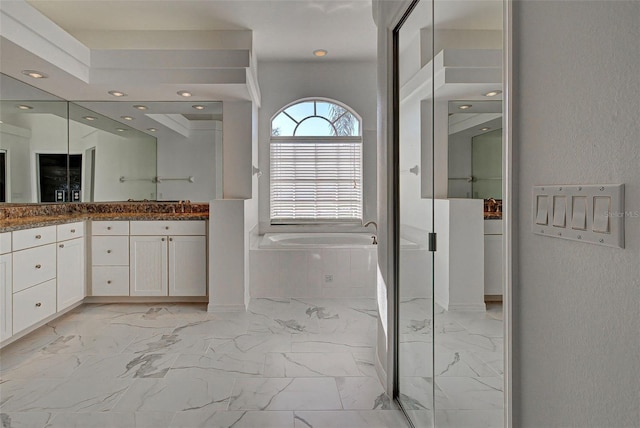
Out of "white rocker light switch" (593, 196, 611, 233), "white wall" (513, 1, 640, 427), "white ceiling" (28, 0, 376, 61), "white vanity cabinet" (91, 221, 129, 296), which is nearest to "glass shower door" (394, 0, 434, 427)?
"white wall" (513, 1, 640, 427)

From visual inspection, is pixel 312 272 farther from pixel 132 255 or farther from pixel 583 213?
pixel 583 213

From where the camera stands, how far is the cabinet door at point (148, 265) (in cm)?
396

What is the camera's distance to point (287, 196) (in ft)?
17.4

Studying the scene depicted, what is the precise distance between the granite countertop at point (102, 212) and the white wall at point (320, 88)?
1.18 metres

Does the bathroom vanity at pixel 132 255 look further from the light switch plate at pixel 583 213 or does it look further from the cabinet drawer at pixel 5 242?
the light switch plate at pixel 583 213

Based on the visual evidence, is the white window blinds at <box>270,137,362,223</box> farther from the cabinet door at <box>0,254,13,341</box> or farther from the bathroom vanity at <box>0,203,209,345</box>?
the cabinet door at <box>0,254,13,341</box>

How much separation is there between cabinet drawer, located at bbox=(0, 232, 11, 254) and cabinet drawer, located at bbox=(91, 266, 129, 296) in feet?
3.90

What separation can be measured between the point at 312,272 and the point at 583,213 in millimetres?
3536

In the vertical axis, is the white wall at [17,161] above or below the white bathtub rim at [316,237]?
above

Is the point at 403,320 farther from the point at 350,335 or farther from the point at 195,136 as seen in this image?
the point at 195,136

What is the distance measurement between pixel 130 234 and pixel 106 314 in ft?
2.51

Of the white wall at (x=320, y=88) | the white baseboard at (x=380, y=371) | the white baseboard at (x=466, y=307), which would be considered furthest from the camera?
the white wall at (x=320, y=88)

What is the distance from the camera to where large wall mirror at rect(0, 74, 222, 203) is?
4086mm

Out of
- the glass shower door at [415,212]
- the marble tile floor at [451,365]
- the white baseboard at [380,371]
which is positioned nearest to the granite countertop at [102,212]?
the white baseboard at [380,371]
